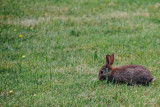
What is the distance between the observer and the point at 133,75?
17.8ft

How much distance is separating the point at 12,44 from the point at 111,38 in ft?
10.3

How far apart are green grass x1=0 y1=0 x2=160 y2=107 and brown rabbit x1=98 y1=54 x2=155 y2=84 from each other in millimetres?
184

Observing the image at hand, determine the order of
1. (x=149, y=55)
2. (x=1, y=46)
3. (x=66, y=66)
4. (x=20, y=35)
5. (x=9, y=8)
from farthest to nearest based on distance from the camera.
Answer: (x=9, y=8) → (x=20, y=35) → (x=1, y=46) → (x=149, y=55) → (x=66, y=66)

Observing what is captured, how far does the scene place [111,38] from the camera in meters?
8.51

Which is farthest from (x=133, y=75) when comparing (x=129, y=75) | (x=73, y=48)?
(x=73, y=48)

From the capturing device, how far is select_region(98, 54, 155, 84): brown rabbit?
211 inches

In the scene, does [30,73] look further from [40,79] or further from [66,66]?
[66,66]

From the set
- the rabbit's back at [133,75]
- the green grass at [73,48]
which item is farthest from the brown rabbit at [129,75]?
the green grass at [73,48]

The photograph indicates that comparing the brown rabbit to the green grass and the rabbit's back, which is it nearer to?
the rabbit's back

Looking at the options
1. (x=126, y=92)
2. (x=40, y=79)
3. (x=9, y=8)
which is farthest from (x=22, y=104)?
(x=9, y=8)

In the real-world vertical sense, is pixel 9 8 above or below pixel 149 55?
above

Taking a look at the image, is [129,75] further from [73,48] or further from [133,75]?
[73,48]

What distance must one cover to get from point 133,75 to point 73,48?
2.77m

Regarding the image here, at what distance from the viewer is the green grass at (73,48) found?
487 cm
